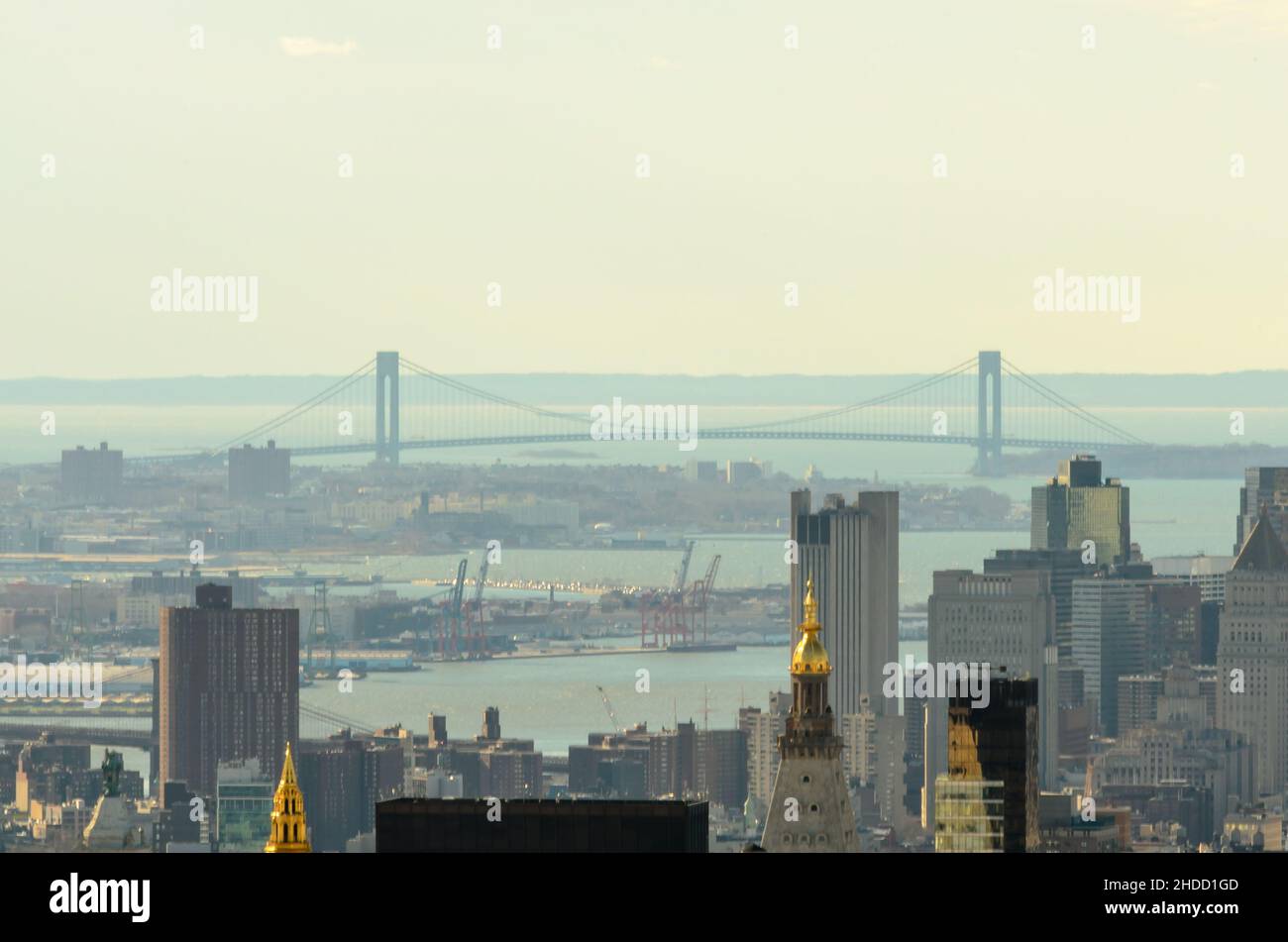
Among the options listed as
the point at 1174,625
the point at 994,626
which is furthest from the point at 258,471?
the point at 1174,625

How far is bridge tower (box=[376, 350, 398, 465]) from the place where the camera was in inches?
3570

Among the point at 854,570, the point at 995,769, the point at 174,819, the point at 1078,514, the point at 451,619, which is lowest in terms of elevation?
the point at 174,819

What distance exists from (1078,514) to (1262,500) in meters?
6.36

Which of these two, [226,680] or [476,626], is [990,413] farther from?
[226,680]

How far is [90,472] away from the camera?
87188 millimetres

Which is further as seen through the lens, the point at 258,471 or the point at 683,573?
the point at 683,573

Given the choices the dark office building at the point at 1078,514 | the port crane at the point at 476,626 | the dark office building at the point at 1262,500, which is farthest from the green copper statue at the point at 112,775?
the dark office building at the point at 1262,500

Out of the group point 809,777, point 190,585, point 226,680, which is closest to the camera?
point 809,777

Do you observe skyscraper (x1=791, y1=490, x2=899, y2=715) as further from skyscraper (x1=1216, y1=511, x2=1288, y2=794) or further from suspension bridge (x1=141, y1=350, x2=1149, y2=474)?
skyscraper (x1=1216, y1=511, x2=1288, y2=794)

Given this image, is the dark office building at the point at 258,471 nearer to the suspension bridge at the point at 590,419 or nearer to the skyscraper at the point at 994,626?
the suspension bridge at the point at 590,419

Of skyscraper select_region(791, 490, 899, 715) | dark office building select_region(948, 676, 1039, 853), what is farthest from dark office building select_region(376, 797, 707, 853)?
skyscraper select_region(791, 490, 899, 715)

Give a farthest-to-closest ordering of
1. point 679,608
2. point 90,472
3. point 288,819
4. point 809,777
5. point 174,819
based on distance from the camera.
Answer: point 679,608
point 90,472
point 174,819
point 809,777
point 288,819
